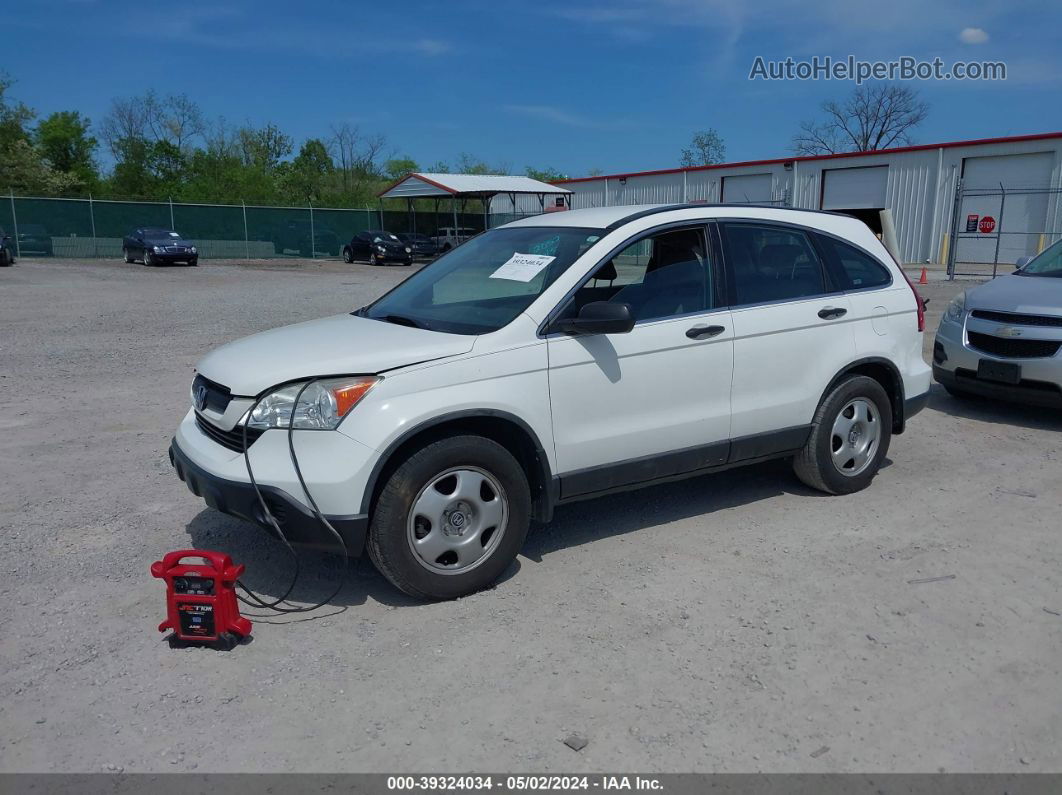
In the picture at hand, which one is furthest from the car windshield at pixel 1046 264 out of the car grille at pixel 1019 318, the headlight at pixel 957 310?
the car grille at pixel 1019 318

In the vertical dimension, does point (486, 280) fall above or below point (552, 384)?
above

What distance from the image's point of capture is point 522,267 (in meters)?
4.74

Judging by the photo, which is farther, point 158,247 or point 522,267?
point 158,247

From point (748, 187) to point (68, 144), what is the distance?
168ft

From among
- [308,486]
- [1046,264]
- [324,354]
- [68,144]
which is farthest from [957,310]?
[68,144]

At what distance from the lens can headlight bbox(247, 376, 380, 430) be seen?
382 centimetres

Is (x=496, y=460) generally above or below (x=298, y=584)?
above

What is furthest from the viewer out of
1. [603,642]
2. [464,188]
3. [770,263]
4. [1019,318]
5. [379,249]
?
[464,188]

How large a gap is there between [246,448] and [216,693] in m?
1.07

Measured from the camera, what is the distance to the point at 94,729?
10.2 feet

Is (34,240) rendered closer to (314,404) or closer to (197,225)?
(197,225)
